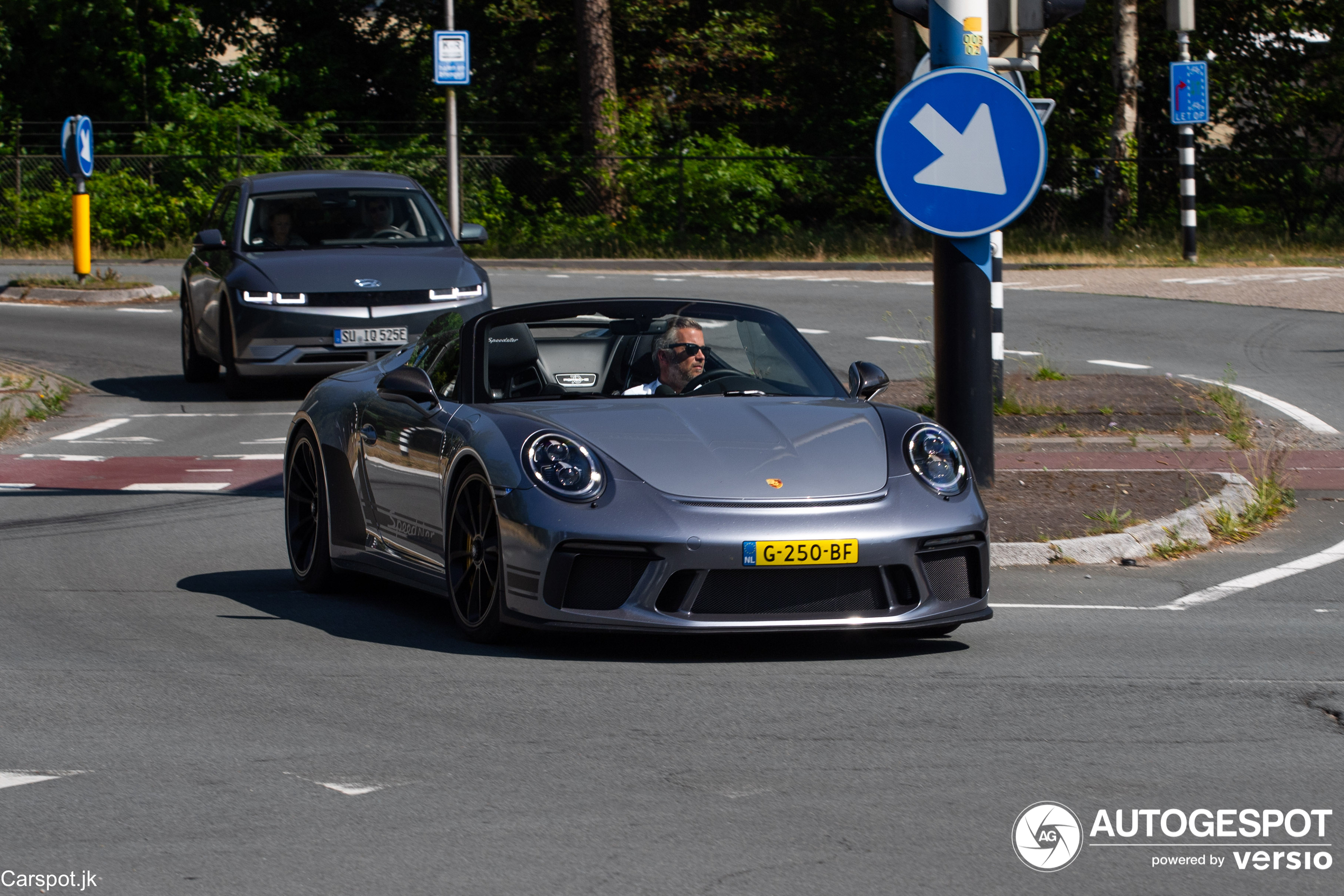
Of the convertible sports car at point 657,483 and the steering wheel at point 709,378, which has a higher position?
the steering wheel at point 709,378

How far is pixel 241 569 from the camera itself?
8.83m

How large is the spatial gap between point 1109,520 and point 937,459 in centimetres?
276

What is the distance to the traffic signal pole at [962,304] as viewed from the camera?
9609mm

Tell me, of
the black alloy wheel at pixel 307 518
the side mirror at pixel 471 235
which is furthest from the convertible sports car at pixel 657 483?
the side mirror at pixel 471 235

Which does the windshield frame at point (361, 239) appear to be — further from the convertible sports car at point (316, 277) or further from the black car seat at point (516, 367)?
the black car seat at point (516, 367)

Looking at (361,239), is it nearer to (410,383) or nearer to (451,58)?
(410,383)

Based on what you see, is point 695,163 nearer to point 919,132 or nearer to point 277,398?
point 277,398

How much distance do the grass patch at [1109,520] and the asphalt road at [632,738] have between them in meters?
0.47

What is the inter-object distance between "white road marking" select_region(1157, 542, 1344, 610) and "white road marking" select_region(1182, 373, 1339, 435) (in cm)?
427

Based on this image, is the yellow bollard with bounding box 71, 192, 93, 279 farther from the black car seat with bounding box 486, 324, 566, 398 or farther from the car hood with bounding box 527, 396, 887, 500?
the car hood with bounding box 527, 396, 887, 500

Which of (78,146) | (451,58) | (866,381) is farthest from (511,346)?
(451,58)

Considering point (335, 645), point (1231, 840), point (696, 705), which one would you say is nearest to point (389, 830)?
point (696, 705)

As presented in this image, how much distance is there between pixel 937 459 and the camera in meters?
6.87
